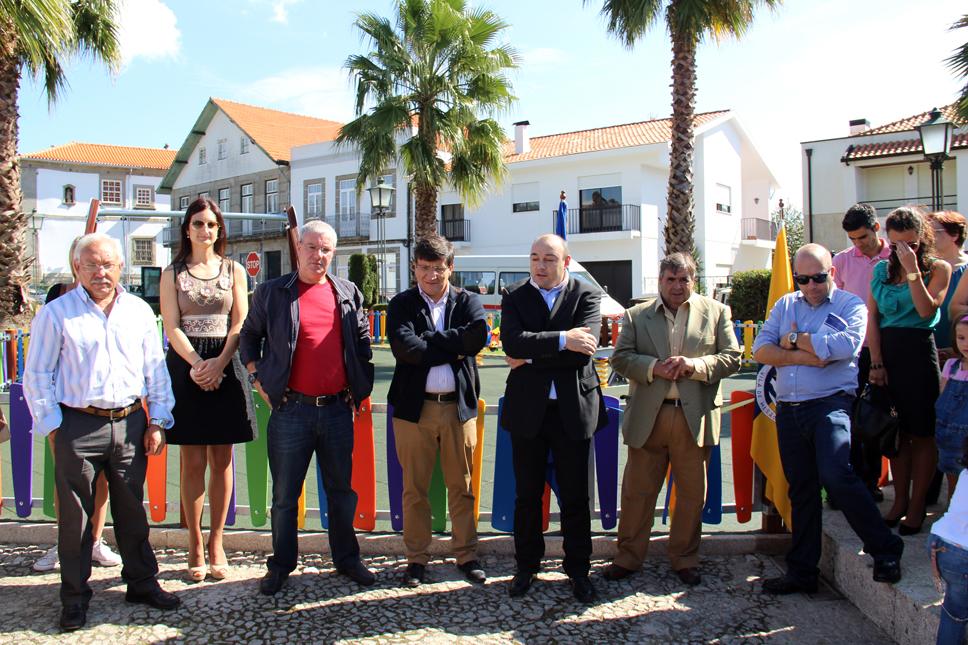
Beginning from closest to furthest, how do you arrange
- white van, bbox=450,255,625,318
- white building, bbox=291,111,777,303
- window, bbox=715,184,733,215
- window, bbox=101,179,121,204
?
white van, bbox=450,255,625,318 < white building, bbox=291,111,777,303 < window, bbox=715,184,733,215 < window, bbox=101,179,121,204

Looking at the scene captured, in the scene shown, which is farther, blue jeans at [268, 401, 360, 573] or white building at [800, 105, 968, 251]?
white building at [800, 105, 968, 251]

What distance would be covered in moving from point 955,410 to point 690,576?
1.53 metres

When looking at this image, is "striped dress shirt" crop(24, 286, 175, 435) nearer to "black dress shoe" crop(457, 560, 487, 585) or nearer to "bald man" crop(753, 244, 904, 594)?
"black dress shoe" crop(457, 560, 487, 585)

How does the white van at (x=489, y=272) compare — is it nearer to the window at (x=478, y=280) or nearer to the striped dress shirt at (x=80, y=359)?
the window at (x=478, y=280)

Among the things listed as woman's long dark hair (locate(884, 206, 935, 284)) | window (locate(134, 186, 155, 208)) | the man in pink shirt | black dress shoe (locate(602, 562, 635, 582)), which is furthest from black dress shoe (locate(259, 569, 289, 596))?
window (locate(134, 186, 155, 208))

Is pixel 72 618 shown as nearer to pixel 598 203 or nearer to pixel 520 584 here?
pixel 520 584

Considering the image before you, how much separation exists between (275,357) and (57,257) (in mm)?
55066

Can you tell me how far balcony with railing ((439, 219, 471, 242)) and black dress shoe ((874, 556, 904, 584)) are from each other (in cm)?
3008

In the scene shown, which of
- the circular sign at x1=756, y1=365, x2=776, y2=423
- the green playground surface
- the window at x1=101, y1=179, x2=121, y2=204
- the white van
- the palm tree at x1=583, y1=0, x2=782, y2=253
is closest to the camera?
the circular sign at x1=756, y1=365, x2=776, y2=423

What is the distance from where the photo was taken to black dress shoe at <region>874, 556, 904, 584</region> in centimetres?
335

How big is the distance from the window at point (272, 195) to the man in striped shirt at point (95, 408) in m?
35.1

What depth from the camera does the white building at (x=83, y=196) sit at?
165 ft

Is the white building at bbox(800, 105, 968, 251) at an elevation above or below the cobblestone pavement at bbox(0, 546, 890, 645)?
above

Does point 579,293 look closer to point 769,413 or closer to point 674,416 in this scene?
point 674,416
